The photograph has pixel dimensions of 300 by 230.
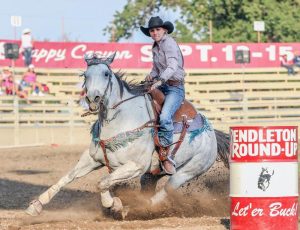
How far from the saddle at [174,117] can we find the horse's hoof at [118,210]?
0.56 metres

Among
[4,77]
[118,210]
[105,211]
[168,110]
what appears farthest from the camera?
[4,77]

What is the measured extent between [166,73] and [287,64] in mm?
20727

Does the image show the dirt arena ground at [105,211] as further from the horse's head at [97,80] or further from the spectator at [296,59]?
the spectator at [296,59]

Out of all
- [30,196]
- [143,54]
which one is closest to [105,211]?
[30,196]

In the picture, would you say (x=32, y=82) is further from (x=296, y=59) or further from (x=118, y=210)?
(x=118, y=210)

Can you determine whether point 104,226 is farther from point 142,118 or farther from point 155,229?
point 142,118

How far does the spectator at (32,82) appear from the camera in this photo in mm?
26953

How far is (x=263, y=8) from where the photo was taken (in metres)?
33.8

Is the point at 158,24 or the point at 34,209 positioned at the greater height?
the point at 158,24

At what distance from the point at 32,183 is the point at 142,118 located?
5.57 meters

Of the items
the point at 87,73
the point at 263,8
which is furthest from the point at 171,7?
the point at 87,73

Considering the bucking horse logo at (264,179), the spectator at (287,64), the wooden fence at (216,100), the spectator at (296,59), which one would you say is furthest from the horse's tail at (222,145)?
the spectator at (296,59)

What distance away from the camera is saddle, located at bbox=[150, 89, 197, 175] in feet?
33.4

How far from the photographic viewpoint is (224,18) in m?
34.4
